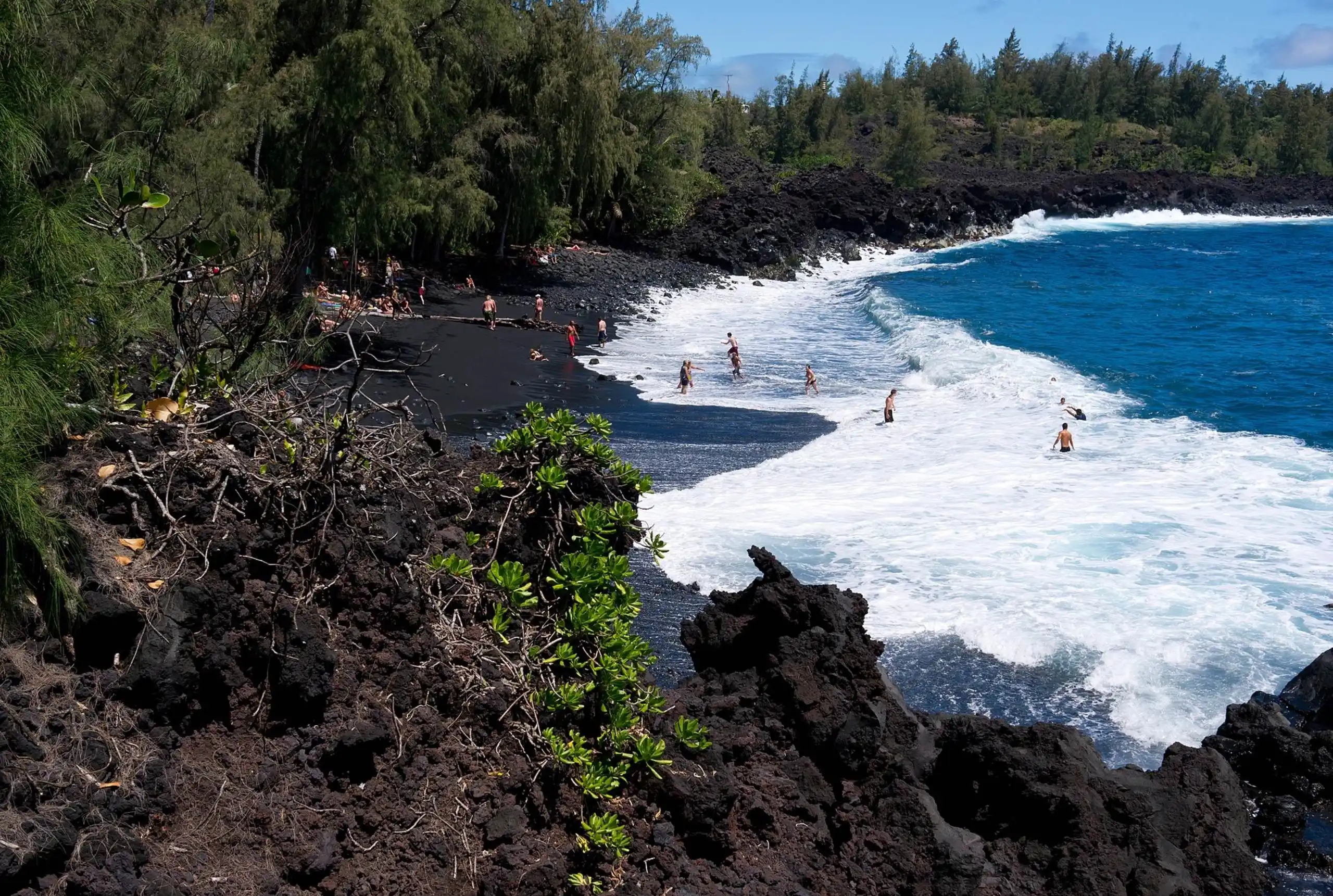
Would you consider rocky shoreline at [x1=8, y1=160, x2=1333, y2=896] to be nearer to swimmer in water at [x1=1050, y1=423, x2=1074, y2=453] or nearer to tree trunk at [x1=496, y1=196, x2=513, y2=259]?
swimmer in water at [x1=1050, y1=423, x2=1074, y2=453]

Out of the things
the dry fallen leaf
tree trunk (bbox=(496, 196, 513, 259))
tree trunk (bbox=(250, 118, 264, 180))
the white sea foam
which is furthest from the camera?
tree trunk (bbox=(496, 196, 513, 259))

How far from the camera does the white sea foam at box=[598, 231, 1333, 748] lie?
13.0 meters

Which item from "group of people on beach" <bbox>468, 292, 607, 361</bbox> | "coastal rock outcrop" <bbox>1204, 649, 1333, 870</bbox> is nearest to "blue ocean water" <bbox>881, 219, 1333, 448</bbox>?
"group of people on beach" <bbox>468, 292, 607, 361</bbox>

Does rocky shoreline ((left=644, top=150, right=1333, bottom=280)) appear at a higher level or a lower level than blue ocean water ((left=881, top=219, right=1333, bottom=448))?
higher

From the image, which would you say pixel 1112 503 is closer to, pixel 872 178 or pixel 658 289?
pixel 658 289

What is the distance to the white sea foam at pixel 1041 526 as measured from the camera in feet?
42.5

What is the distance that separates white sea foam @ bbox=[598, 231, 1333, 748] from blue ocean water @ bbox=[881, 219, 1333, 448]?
271 cm

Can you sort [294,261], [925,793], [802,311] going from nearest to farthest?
[925,793] < [294,261] < [802,311]

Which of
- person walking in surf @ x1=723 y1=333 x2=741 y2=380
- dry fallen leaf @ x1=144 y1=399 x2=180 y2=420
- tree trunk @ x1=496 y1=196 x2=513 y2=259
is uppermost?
tree trunk @ x1=496 y1=196 x2=513 y2=259

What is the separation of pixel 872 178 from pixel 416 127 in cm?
4417

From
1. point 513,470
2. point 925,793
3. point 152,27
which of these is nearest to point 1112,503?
point 925,793

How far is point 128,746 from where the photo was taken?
547 centimetres

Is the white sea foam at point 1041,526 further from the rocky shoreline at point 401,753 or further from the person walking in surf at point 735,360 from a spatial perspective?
the rocky shoreline at point 401,753

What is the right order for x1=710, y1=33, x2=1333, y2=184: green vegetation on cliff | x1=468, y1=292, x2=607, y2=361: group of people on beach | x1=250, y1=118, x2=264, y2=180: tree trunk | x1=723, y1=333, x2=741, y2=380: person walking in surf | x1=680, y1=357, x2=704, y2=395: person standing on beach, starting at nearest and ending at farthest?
x1=250, y1=118, x2=264, y2=180: tree trunk, x1=680, y1=357, x2=704, y2=395: person standing on beach, x1=723, y1=333, x2=741, y2=380: person walking in surf, x1=468, y1=292, x2=607, y2=361: group of people on beach, x1=710, y1=33, x2=1333, y2=184: green vegetation on cliff
